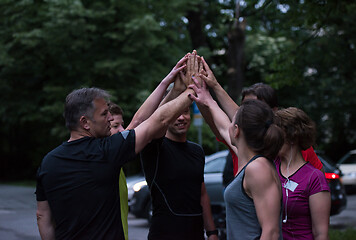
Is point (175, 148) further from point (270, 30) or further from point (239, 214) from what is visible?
point (270, 30)

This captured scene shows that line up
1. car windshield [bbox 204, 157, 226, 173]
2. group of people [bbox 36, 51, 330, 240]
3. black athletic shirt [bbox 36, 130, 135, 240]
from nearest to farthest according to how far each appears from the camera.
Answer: group of people [bbox 36, 51, 330, 240] → black athletic shirt [bbox 36, 130, 135, 240] → car windshield [bbox 204, 157, 226, 173]

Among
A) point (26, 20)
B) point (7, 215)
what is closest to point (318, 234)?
point (7, 215)

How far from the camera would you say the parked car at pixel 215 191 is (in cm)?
982

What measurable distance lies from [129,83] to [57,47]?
266 centimetres

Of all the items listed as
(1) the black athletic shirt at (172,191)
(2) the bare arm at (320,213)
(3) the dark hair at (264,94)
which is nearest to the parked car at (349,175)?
(3) the dark hair at (264,94)

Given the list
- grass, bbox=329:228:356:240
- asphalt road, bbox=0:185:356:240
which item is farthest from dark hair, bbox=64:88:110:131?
asphalt road, bbox=0:185:356:240

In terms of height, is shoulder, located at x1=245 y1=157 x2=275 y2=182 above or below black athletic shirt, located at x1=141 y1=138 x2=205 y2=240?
above

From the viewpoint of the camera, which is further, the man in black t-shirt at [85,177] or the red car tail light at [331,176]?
the red car tail light at [331,176]

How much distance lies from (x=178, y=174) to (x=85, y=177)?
995mm

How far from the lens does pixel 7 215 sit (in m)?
12.8

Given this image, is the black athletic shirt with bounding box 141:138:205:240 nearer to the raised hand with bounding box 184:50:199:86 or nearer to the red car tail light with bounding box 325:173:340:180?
the raised hand with bounding box 184:50:199:86

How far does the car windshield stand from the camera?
10.7 metres

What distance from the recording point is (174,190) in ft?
12.0

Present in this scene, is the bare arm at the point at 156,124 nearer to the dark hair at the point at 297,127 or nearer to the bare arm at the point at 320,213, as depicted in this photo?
the dark hair at the point at 297,127
